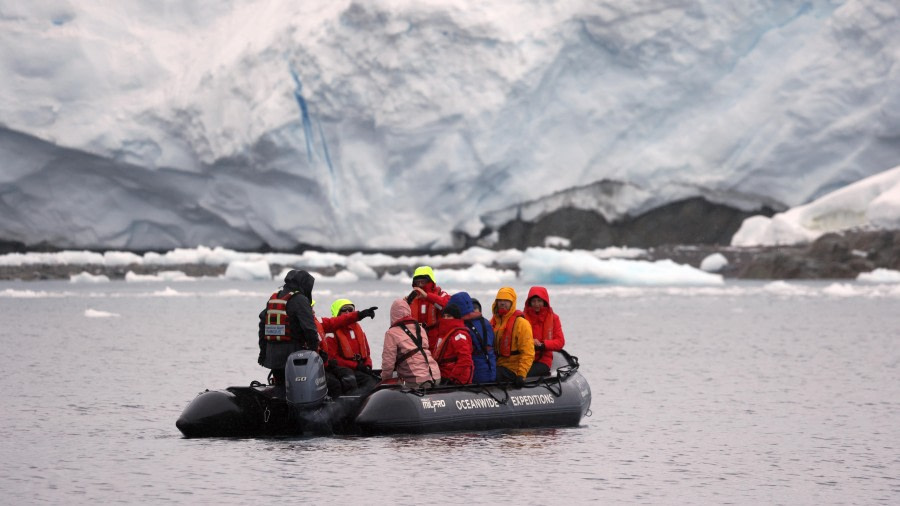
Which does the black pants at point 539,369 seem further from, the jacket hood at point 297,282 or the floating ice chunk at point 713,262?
the floating ice chunk at point 713,262

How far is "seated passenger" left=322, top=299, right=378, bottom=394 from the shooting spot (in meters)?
9.82

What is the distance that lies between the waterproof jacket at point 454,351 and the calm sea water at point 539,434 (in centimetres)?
→ 48

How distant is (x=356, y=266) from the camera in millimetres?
32156

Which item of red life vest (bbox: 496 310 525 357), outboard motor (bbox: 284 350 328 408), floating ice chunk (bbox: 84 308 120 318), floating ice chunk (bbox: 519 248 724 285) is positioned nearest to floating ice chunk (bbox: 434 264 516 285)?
floating ice chunk (bbox: 519 248 724 285)

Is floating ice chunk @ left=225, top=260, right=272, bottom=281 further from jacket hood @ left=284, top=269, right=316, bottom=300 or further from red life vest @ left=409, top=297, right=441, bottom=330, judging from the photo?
jacket hood @ left=284, top=269, right=316, bottom=300

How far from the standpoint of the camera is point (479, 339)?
32.8ft

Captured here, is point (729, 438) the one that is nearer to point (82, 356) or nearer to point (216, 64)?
point (82, 356)

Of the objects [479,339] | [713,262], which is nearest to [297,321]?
[479,339]

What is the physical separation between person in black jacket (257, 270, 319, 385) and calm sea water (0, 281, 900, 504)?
67 centimetres

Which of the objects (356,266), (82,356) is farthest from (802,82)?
(82,356)

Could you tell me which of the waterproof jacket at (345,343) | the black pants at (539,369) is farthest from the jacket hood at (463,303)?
the black pants at (539,369)

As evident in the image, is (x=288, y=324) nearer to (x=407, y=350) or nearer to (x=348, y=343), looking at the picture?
(x=348, y=343)

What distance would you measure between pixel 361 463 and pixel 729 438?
3.20 metres

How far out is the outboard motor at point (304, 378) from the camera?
934cm
